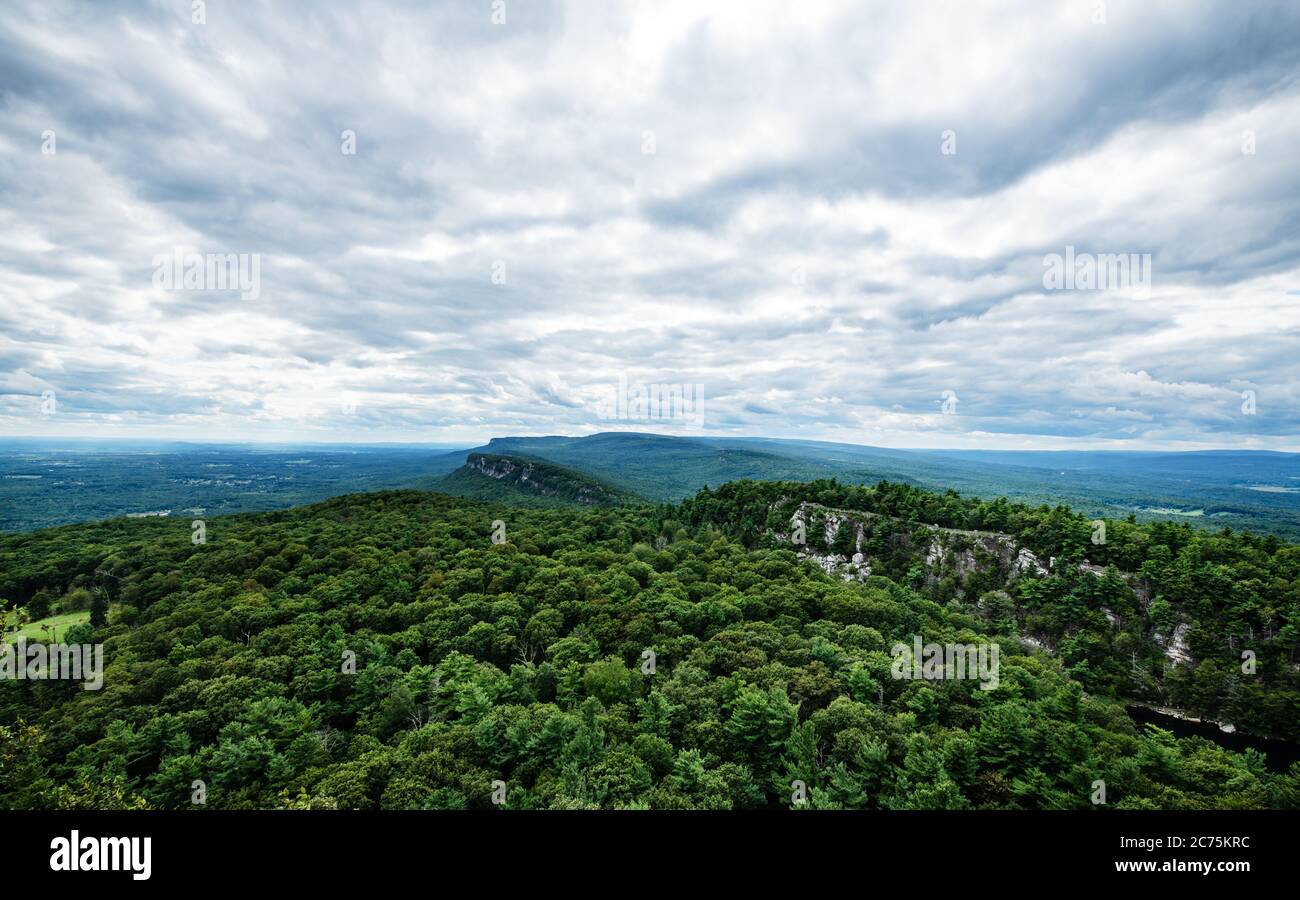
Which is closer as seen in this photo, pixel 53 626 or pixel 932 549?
pixel 53 626

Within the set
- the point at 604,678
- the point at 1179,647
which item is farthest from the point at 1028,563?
the point at 604,678

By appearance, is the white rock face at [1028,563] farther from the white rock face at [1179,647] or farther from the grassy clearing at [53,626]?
the grassy clearing at [53,626]

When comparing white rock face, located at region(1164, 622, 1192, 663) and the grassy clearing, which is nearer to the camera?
the grassy clearing

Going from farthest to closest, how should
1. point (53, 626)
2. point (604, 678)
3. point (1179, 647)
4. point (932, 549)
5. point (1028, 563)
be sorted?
point (932, 549), point (1028, 563), point (1179, 647), point (53, 626), point (604, 678)

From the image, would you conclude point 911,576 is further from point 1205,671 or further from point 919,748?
point 919,748

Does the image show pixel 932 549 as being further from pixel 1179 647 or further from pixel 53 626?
pixel 53 626

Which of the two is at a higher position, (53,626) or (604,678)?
(604,678)

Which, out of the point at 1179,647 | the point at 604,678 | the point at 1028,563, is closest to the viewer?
the point at 604,678

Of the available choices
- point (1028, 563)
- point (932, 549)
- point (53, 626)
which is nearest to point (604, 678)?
point (53, 626)

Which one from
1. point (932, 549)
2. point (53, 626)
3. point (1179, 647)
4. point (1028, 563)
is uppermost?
point (932, 549)

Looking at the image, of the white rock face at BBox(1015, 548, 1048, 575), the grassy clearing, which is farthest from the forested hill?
the grassy clearing

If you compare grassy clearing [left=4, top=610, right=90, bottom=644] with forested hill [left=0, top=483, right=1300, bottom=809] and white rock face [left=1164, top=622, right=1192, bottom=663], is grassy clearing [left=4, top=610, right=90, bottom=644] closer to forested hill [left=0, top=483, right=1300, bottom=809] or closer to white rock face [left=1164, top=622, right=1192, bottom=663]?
forested hill [left=0, top=483, right=1300, bottom=809]
